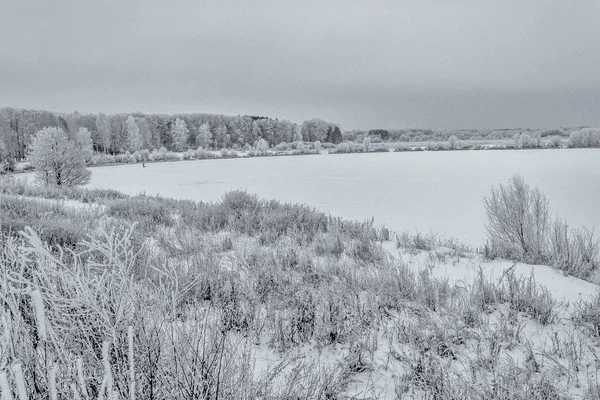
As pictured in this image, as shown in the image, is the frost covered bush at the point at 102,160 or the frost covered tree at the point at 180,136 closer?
the frost covered bush at the point at 102,160

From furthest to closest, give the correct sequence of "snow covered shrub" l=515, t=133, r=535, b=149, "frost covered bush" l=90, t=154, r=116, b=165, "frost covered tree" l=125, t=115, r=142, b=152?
"frost covered tree" l=125, t=115, r=142, b=152
"snow covered shrub" l=515, t=133, r=535, b=149
"frost covered bush" l=90, t=154, r=116, b=165

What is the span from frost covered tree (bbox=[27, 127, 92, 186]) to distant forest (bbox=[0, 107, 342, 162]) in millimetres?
40927

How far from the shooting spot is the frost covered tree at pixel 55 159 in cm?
2042

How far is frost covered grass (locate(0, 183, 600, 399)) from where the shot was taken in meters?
1.59

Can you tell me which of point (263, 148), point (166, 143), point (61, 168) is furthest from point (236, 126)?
point (61, 168)

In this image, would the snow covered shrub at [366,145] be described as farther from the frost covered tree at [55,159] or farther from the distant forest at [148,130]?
the frost covered tree at [55,159]

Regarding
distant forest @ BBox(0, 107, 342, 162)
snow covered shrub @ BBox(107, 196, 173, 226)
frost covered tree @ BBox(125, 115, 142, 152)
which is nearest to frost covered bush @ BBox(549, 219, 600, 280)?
snow covered shrub @ BBox(107, 196, 173, 226)

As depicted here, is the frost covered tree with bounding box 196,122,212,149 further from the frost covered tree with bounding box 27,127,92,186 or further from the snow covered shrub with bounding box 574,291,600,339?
the snow covered shrub with bounding box 574,291,600,339

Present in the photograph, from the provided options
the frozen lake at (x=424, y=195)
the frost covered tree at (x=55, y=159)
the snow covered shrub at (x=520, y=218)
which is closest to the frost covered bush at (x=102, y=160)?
the frost covered tree at (x=55, y=159)

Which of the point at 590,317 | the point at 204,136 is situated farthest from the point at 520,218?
the point at 204,136

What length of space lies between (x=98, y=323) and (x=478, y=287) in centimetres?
366

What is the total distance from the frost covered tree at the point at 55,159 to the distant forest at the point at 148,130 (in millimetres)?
40927

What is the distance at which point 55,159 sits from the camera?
20.7 meters

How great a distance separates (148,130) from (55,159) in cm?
6670
